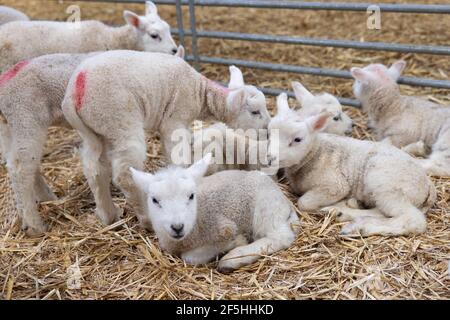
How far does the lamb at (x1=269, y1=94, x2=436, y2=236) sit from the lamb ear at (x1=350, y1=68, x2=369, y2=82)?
3.09 ft

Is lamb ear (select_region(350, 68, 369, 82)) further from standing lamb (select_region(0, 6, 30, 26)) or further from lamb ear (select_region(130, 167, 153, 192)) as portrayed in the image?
standing lamb (select_region(0, 6, 30, 26))

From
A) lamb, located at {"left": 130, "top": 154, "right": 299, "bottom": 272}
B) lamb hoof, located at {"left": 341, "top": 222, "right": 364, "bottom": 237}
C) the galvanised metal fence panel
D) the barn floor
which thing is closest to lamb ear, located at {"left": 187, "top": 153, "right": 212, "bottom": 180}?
lamb, located at {"left": 130, "top": 154, "right": 299, "bottom": 272}

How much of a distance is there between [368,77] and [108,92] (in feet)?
8.42

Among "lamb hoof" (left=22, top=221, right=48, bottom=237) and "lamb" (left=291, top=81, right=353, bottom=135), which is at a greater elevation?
"lamb" (left=291, top=81, right=353, bottom=135)

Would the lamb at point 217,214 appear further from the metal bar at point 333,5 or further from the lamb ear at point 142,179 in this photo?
the metal bar at point 333,5

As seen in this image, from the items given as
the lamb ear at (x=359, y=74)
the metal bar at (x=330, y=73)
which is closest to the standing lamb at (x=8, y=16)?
the metal bar at (x=330, y=73)

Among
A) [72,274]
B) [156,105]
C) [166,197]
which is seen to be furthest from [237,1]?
[72,274]

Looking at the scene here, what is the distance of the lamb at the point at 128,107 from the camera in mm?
3561

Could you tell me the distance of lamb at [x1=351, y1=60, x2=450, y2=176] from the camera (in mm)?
4758

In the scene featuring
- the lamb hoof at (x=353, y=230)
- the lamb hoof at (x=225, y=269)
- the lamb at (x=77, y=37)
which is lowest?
the lamb hoof at (x=225, y=269)

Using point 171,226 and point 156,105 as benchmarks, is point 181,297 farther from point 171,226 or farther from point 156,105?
point 156,105

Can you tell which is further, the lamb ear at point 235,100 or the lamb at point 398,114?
the lamb at point 398,114

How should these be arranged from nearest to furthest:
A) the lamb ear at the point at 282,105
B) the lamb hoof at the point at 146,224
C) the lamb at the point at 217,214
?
the lamb at the point at 217,214, the lamb hoof at the point at 146,224, the lamb ear at the point at 282,105

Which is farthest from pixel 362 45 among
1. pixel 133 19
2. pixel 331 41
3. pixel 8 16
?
pixel 8 16
